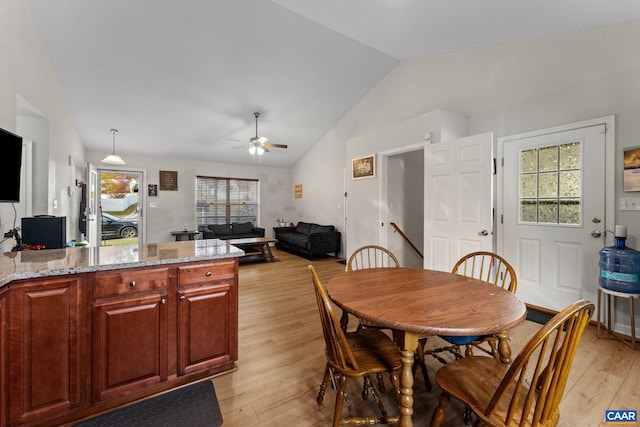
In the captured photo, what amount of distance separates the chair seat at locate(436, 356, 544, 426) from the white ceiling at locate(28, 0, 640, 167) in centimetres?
294

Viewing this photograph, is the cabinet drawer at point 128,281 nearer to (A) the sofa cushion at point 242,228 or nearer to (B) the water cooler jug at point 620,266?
(B) the water cooler jug at point 620,266

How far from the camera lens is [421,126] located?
12.3 ft

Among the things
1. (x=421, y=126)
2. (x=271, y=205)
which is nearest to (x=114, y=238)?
(x=271, y=205)

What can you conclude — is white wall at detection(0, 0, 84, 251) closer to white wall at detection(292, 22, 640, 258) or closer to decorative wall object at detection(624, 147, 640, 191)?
white wall at detection(292, 22, 640, 258)

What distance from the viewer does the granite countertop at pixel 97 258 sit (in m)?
1.36

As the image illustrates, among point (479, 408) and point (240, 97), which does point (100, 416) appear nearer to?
point (479, 408)

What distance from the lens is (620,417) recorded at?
1.53 metres

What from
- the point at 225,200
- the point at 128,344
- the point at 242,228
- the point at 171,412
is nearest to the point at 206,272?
the point at 128,344

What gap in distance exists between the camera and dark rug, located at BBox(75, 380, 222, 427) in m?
1.48

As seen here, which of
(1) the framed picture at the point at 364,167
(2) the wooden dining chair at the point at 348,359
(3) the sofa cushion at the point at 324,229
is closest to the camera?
(2) the wooden dining chair at the point at 348,359

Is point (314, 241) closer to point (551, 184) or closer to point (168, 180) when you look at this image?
point (551, 184)

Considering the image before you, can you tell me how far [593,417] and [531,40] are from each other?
11.7ft

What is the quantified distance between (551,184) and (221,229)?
21.2 feet

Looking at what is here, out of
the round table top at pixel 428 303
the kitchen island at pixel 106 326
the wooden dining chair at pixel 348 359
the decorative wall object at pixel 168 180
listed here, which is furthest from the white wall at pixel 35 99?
the round table top at pixel 428 303
